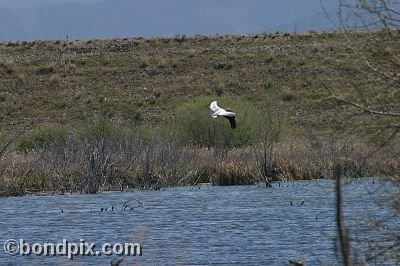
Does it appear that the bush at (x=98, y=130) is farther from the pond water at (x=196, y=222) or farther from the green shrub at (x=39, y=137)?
the pond water at (x=196, y=222)

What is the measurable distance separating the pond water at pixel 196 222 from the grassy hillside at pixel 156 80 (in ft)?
31.4

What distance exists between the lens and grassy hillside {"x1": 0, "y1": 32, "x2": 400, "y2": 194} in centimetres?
4644

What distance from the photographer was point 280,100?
48188mm

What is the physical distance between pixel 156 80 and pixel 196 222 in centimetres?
3506

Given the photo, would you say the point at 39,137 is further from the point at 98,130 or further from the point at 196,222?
the point at 196,222

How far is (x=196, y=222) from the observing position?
74.7 ft

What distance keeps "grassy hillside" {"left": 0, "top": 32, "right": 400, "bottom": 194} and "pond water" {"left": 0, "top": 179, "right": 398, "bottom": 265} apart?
9.57 metres

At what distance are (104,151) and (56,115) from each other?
24.7m

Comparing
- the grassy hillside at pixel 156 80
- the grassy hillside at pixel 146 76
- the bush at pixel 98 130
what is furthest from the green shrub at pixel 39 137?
the grassy hillside at pixel 146 76

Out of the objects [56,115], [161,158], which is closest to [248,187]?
[161,158]

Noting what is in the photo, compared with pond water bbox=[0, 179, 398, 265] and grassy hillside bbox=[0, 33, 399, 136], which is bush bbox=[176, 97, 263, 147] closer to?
grassy hillside bbox=[0, 33, 399, 136]

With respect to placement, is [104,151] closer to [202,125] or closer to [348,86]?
[202,125]

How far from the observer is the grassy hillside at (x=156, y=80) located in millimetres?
46438

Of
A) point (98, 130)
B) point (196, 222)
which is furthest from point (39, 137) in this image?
point (196, 222)
